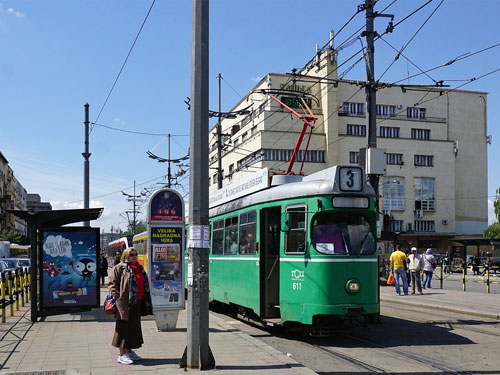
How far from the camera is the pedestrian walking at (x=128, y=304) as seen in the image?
8.56 m

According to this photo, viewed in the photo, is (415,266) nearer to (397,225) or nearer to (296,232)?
(296,232)

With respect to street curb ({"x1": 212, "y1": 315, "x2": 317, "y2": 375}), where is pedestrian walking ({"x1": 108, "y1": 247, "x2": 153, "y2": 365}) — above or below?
above

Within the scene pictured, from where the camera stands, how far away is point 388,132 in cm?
7162

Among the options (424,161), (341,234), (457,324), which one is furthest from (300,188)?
(424,161)

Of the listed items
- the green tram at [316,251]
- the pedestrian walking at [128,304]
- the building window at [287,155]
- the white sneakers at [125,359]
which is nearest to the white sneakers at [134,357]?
the pedestrian walking at [128,304]

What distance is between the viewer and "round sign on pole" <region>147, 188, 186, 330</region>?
1233 centimetres

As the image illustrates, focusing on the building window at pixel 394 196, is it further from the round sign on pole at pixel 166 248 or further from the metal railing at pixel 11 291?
the round sign on pole at pixel 166 248

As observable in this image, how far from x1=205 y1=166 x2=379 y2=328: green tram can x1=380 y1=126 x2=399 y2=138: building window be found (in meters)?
60.9

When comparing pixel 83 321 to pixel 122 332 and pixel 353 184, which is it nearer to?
pixel 122 332

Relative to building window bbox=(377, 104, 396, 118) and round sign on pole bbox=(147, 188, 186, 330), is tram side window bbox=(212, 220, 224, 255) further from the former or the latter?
building window bbox=(377, 104, 396, 118)

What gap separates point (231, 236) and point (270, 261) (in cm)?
224

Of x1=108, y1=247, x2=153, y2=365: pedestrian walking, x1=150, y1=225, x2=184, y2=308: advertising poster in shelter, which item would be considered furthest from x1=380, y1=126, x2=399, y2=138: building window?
x1=108, y1=247, x2=153, y2=365: pedestrian walking

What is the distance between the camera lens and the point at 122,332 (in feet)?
28.5

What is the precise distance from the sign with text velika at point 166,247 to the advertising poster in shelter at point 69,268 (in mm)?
2535
